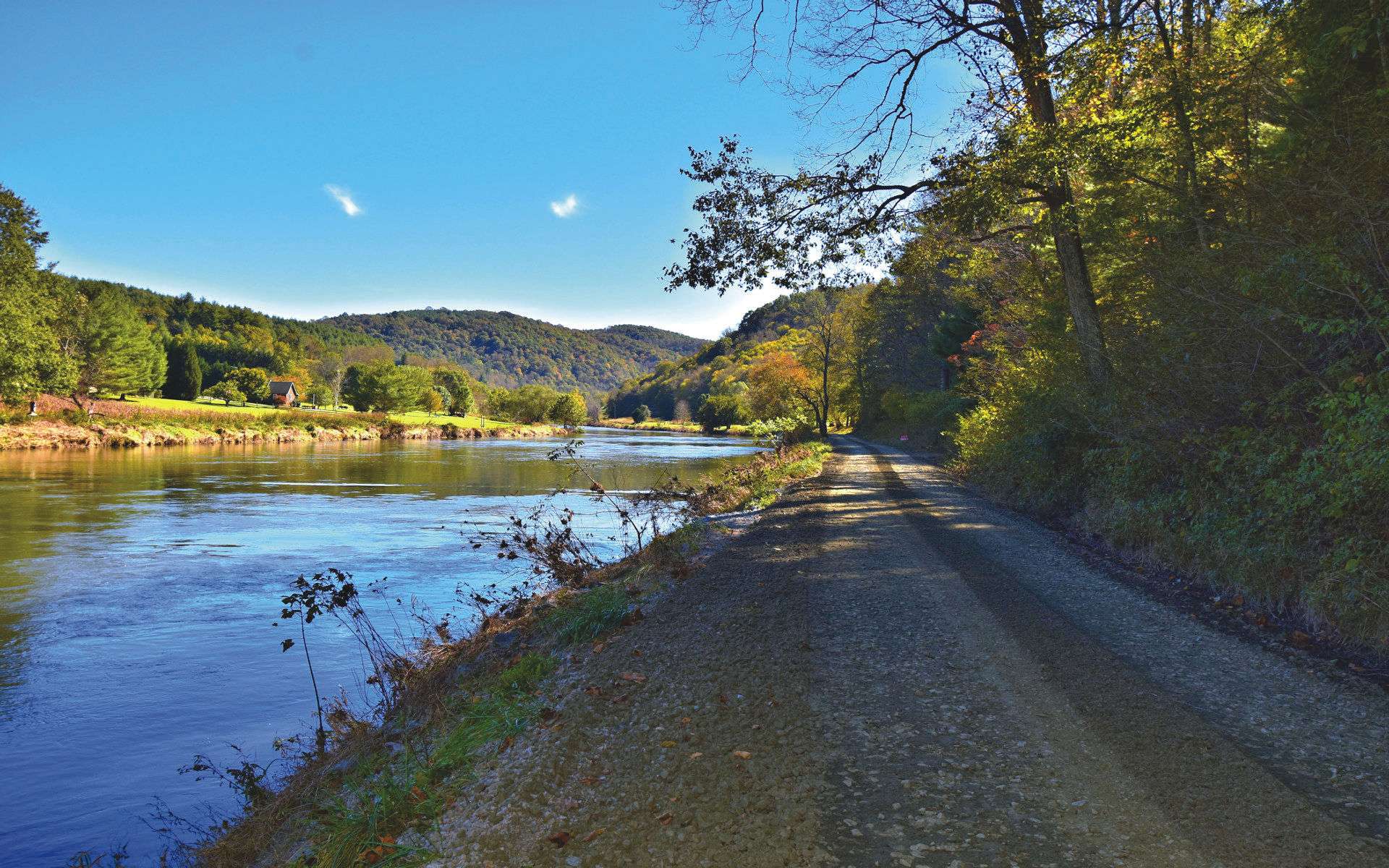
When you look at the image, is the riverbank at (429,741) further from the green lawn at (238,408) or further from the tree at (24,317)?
the green lawn at (238,408)

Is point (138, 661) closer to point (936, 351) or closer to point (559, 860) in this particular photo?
point (559, 860)

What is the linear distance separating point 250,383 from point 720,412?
197ft

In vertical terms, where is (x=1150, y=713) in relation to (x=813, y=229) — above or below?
below

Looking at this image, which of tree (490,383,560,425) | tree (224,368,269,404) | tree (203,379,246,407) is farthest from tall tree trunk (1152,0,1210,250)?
tree (490,383,560,425)

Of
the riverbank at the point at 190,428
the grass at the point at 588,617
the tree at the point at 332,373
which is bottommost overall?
the grass at the point at 588,617

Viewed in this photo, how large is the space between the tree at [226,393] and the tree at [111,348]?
47.4 ft

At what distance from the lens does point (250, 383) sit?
297 feet

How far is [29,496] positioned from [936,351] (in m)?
35.7

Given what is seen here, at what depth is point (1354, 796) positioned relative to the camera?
10.6ft

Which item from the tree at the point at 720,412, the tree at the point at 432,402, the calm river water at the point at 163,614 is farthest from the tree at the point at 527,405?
the calm river water at the point at 163,614

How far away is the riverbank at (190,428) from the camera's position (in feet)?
125

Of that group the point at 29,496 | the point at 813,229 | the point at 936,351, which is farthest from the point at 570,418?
the point at 813,229

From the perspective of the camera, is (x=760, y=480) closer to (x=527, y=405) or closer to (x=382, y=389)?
(x=382, y=389)

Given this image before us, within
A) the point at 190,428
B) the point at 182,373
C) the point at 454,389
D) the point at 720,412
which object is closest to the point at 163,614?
the point at 190,428
